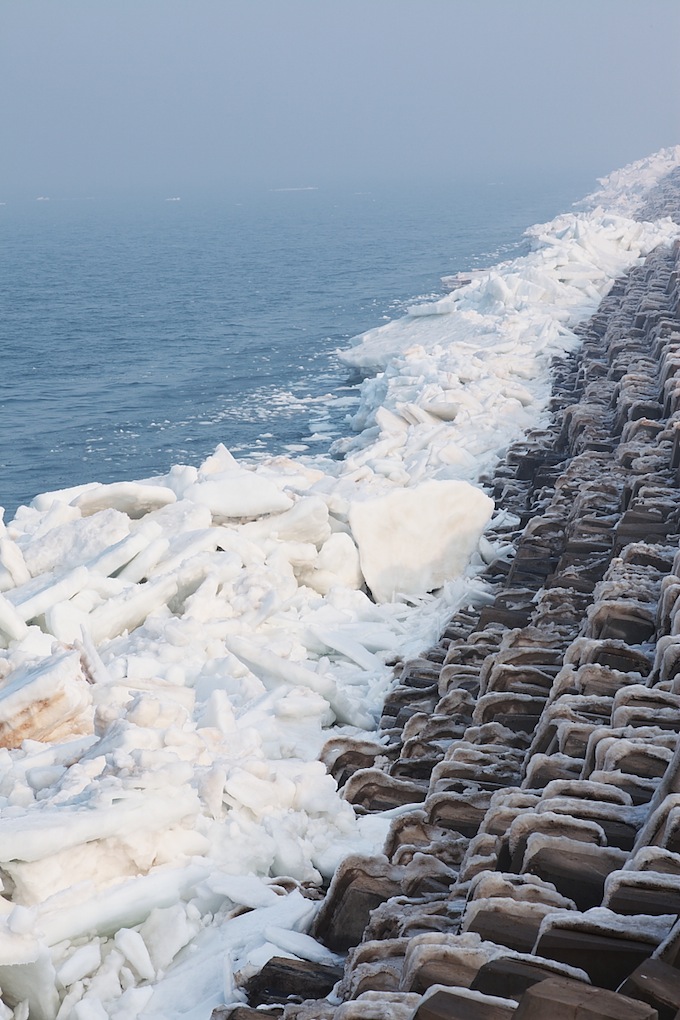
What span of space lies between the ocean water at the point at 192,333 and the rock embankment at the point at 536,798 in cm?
1230

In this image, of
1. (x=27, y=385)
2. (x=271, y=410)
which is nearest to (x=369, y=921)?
(x=271, y=410)

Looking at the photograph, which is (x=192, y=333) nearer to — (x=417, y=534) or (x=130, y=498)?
(x=130, y=498)

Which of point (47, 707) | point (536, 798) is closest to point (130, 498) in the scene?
point (47, 707)

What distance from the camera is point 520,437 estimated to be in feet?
47.8

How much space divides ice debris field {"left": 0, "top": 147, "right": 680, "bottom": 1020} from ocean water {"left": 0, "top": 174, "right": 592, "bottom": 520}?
9361 mm

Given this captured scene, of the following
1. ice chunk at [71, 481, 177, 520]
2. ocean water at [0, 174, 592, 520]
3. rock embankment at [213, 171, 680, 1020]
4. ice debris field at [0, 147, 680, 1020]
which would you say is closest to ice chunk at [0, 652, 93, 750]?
ice debris field at [0, 147, 680, 1020]

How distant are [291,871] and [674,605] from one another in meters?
2.45

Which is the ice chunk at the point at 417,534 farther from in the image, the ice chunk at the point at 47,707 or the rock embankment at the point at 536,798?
the ice chunk at the point at 47,707

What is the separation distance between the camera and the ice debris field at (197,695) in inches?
190

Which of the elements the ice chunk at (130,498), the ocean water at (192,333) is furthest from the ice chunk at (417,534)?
the ocean water at (192,333)

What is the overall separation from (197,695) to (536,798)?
311 cm

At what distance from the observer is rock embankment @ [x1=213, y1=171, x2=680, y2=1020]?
3.23 m

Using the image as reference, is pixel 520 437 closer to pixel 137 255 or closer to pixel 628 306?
pixel 628 306

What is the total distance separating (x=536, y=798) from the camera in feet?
15.6
